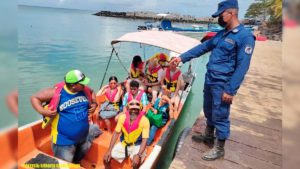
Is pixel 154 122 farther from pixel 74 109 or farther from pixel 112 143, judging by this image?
pixel 74 109

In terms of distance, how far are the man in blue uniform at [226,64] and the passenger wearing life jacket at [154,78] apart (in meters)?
3.21

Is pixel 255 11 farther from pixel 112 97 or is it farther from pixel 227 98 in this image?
pixel 227 98

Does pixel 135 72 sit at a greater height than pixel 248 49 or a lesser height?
lesser

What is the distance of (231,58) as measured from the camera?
2.61 meters

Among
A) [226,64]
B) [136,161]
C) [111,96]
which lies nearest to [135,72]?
[111,96]

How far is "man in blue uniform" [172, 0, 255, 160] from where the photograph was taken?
8.18 ft

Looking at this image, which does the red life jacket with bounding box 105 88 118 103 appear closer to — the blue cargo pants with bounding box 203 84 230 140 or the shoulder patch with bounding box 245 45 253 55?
the blue cargo pants with bounding box 203 84 230 140

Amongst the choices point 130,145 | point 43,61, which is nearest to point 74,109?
point 130,145

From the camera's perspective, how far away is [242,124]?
408 centimetres

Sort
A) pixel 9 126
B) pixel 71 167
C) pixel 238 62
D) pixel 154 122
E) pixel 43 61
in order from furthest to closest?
1. pixel 43 61
2. pixel 154 122
3. pixel 71 167
4. pixel 238 62
5. pixel 9 126

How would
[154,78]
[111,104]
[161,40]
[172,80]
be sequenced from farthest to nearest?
[154,78] < [161,40] < [172,80] < [111,104]

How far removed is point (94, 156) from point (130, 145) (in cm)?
71

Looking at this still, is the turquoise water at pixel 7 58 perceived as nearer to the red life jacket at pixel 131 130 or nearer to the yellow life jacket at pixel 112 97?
the red life jacket at pixel 131 130

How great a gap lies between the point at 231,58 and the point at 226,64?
76mm
